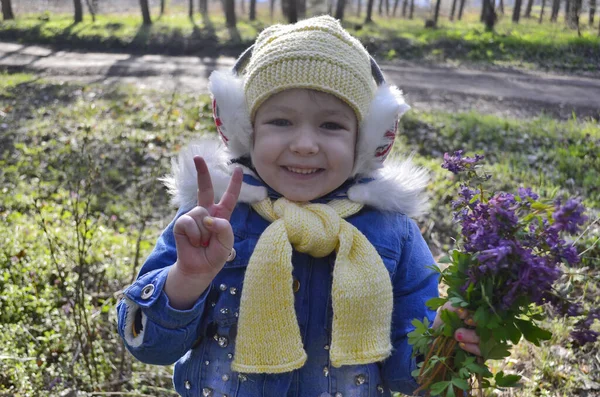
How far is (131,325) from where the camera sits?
6.11 feet

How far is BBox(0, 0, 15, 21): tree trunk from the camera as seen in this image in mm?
11695

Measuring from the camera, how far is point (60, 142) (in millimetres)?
6891

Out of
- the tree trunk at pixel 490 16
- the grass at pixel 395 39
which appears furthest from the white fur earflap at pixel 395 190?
the tree trunk at pixel 490 16

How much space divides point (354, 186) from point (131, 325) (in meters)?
0.91

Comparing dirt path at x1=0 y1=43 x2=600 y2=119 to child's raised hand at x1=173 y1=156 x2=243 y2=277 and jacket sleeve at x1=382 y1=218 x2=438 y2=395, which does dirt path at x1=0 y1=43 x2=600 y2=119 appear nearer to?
jacket sleeve at x1=382 y1=218 x2=438 y2=395

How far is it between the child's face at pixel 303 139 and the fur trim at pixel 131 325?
0.61 metres

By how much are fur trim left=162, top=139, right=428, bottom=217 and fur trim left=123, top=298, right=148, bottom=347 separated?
0.40 metres

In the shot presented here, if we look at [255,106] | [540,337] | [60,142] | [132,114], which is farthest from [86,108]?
[540,337]

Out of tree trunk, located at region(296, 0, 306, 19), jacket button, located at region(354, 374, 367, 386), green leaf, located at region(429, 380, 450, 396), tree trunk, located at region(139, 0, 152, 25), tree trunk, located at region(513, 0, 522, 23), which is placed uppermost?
tree trunk, located at region(513, 0, 522, 23)

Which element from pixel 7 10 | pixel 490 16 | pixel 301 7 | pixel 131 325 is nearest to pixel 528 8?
pixel 490 16

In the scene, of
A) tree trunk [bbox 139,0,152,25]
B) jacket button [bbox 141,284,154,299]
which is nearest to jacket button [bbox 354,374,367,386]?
jacket button [bbox 141,284,154,299]

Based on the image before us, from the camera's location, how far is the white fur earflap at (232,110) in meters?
1.98

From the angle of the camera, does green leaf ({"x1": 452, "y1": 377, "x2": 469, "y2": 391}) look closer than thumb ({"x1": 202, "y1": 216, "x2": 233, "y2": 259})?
Yes

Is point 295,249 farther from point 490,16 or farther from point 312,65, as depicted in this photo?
point 490,16
